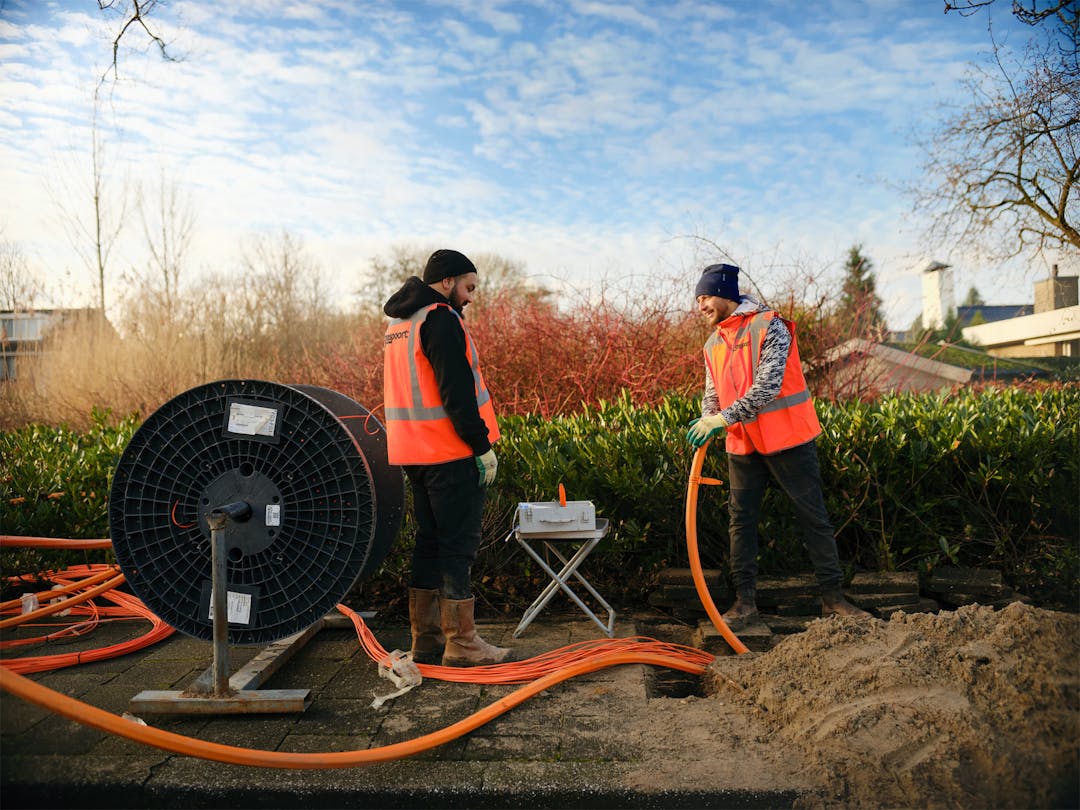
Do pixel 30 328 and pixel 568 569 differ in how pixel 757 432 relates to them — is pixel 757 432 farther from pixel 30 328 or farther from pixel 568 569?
pixel 30 328

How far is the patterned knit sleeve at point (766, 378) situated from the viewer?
4180mm

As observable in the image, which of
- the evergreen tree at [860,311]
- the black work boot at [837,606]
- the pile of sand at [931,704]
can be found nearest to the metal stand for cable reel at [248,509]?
the pile of sand at [931,704]

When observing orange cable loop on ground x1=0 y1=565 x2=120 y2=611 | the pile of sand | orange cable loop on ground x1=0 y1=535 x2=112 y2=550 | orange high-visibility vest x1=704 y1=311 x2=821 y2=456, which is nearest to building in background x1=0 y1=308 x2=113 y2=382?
orange cable loop on ground x1=0 y1=565 x2=120 y2=611

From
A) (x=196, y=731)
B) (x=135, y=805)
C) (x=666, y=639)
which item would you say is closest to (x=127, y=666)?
(x=196, y=731)

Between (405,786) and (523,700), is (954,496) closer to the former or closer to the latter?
(523,700)

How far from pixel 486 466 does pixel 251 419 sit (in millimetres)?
1130

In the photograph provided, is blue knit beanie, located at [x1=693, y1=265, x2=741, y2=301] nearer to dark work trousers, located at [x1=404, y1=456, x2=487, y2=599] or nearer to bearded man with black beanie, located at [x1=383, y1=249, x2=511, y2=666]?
bearded man with black beanie, located at [x1=383, y1=249, x2=511, y2=666]

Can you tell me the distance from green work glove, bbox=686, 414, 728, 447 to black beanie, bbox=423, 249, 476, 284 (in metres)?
1.51

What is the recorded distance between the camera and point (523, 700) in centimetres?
335

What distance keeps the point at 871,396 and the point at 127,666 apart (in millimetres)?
7460

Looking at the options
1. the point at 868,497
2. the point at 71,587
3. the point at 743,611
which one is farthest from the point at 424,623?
the point at 868,497

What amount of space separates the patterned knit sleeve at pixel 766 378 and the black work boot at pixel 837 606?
110 centimetres

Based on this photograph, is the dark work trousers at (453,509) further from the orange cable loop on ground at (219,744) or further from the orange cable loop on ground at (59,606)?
the orange cable loop on ground at (59,606)

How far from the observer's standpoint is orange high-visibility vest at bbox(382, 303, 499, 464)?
3779mm
